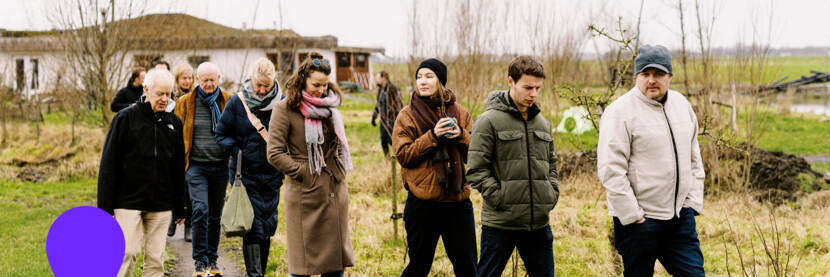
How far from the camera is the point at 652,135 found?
360cm

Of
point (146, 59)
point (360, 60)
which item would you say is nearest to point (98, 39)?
point (146, 59)

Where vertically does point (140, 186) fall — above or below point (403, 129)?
below

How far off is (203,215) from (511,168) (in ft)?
9.57

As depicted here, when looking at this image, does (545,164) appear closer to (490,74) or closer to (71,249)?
(71,249)

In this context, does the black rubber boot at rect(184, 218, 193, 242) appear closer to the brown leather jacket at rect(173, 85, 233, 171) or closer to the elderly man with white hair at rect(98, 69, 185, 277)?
the brown leather jacket at rect(173, 85, 233, 171)

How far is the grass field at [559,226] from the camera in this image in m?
5.82

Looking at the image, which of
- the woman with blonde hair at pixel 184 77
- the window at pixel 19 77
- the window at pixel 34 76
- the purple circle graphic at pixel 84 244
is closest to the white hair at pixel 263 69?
the woman with blonde hair at pixel 184 77

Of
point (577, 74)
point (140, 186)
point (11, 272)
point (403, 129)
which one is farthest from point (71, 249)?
point (577, 74)

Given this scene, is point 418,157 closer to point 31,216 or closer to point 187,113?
point 187,113

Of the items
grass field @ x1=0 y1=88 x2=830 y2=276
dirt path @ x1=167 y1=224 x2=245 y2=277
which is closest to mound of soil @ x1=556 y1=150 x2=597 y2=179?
grass field @ x1=0 y1=88 x2=830 y2=276

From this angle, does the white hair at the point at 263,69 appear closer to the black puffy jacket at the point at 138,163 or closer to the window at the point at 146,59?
the black puffy jacket at the point at 138,163

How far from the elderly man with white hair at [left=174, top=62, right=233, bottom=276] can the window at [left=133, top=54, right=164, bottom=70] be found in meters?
7.49

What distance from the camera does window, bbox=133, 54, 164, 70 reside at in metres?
12.4

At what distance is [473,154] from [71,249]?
7.42 feet
